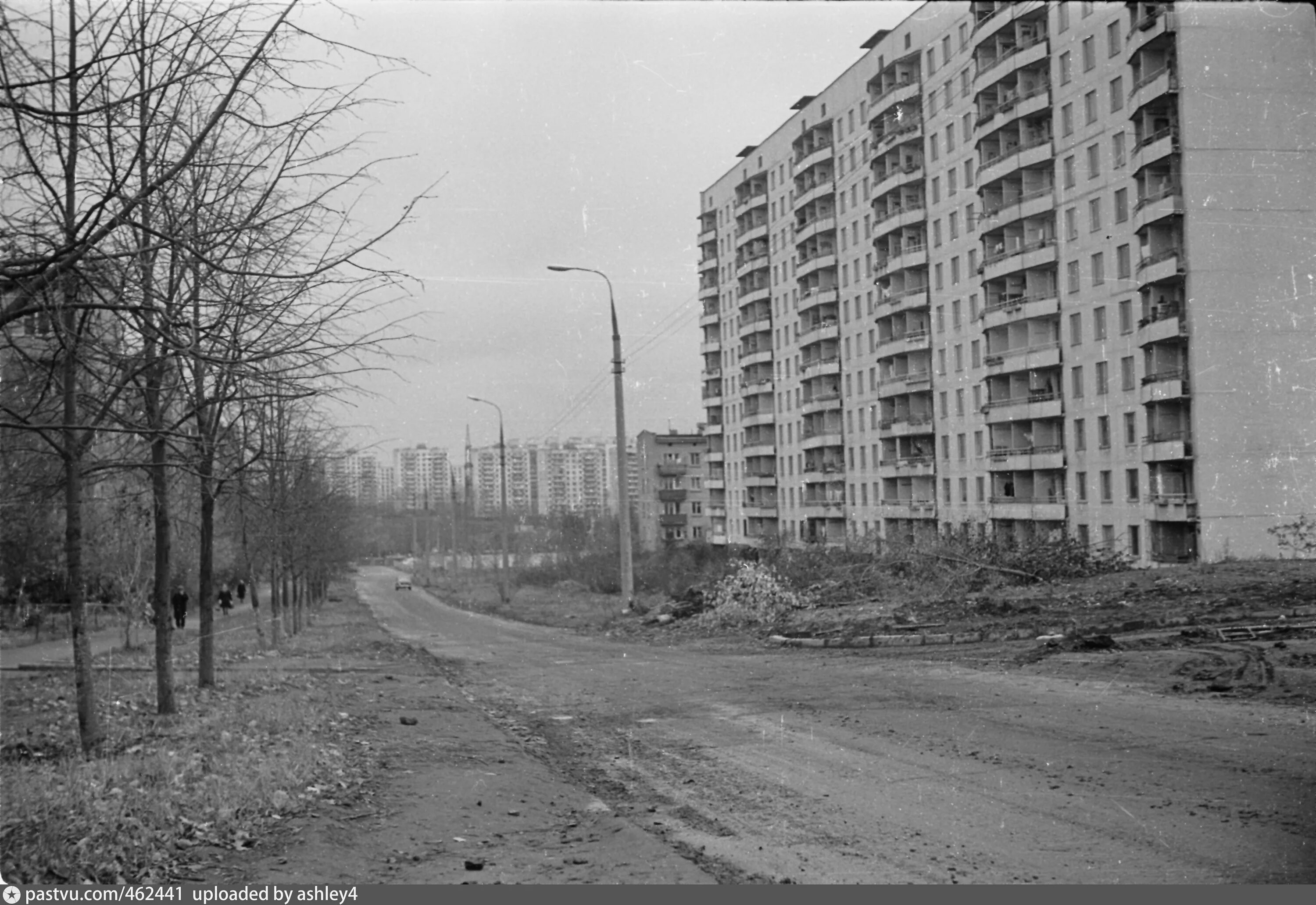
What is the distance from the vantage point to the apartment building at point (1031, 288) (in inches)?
617

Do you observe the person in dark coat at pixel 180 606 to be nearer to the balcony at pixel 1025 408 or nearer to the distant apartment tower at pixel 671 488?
the balcony at pixel 1025 408

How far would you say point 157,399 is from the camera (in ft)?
34.4

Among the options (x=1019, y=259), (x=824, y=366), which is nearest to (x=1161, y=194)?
(x=1019, y=259)

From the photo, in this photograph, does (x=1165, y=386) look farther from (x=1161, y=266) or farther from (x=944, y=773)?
(x=944, y=773)

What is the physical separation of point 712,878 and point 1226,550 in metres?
21.6

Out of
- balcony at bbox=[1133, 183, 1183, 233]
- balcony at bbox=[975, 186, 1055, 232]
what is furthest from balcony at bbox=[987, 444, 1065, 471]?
balcony at bbox=[1133, 183, 1183, 233]

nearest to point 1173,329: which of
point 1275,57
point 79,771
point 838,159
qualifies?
point 1275,57

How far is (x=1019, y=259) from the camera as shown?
41812 mm

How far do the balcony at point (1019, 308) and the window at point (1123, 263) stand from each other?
4.97 m

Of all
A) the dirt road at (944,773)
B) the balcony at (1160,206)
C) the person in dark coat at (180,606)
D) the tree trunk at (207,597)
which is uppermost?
the balcony at (1160,206)

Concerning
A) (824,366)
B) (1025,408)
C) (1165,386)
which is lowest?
(1165,386)

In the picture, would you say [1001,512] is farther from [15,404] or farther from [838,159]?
[15,404]

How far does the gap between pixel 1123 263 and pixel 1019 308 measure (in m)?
7.35

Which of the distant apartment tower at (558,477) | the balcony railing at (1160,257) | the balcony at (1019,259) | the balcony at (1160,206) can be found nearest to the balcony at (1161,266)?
the balcony railing at (1160,257)
